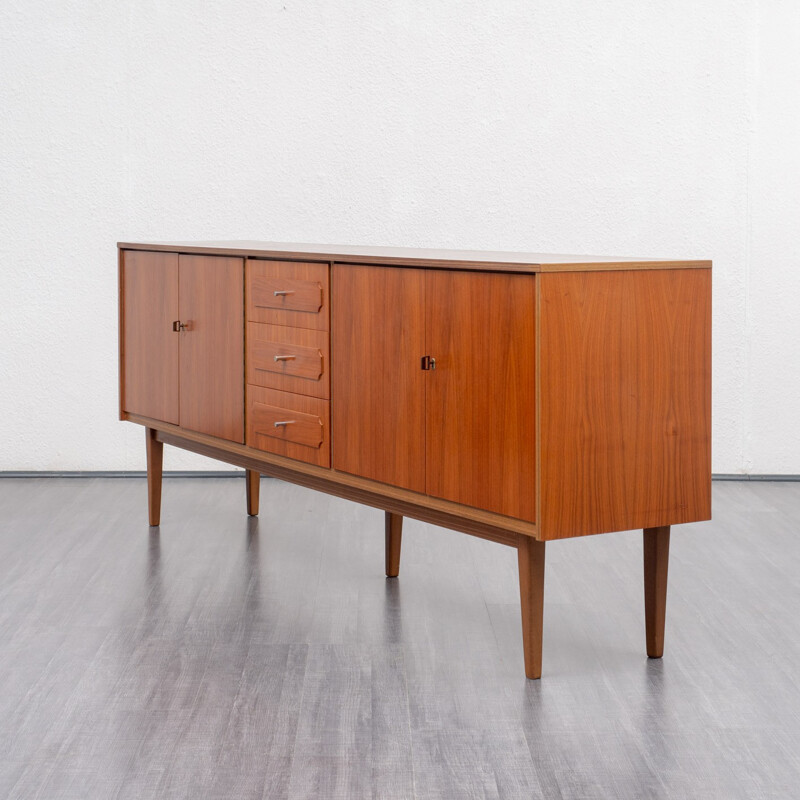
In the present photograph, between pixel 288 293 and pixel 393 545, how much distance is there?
728mm

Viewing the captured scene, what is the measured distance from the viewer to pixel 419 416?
2.31 meters

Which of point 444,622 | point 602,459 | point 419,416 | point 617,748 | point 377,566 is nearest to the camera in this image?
point 617,748

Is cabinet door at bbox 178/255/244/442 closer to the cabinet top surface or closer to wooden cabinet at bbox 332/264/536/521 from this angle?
the cabinet top surface

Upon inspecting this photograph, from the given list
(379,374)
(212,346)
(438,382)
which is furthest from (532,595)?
(212,346)

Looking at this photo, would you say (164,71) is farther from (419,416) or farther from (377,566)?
(419,416)

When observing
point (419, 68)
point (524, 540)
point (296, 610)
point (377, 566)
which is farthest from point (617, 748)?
A: point (419, 68)

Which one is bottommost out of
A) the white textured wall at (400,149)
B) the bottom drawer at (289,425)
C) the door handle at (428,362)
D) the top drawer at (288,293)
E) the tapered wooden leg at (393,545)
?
the tapered wooden leg at (393,545)

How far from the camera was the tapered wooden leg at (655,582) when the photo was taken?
2.31m

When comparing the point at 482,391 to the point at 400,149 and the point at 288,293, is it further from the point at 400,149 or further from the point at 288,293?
the point at 400,149

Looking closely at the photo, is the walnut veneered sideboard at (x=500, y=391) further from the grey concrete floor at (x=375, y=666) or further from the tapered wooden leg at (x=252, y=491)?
the tapered wooden leg at (x=252, y=491)

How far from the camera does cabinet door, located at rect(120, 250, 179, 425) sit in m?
3.17

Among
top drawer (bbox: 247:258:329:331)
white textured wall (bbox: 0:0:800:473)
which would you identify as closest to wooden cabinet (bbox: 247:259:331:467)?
top drawer (bbox: 247:258:329:331)

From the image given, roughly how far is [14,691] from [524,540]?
102 cm

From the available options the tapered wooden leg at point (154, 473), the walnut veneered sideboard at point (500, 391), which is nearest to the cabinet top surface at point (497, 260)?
the walnut veneered sideboard at point (500, 391)
